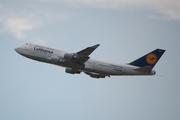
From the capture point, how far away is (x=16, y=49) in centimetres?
7300

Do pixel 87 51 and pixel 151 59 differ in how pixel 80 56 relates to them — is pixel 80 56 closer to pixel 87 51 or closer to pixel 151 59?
pixel 87 51

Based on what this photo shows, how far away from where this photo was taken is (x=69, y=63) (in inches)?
2699

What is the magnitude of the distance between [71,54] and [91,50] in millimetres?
4166

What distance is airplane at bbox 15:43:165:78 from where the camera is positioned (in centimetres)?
6738

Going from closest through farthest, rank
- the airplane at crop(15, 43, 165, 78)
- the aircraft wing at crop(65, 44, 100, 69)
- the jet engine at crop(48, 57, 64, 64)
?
the aircraft wing at crop(65, 44, 100, 69), the airplane at crop(15, 43, 165, 78), the jet engine at crop(48, 57, 64, 64)

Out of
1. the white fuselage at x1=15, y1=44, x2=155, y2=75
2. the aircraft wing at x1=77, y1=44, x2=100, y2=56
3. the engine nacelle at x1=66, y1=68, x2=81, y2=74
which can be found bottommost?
the engine nacelle at x1=66, y1=68, x2=81, y2=74

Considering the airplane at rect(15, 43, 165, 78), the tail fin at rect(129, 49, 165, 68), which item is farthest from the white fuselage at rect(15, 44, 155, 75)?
the tail fin at rect(129, 49, 165, 68)

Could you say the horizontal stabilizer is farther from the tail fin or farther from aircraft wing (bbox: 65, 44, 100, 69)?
aircraft wing (bbox: 65, 44, 100, 69)

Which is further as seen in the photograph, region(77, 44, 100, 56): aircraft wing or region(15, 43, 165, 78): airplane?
region(15, 43, 165, 78): airplane

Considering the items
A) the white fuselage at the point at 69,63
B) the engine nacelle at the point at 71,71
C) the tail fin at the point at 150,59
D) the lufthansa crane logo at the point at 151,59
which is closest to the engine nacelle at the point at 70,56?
the white fuselage at the point at 69,63

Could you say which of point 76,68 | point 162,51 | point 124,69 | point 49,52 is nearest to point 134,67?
point 124,69

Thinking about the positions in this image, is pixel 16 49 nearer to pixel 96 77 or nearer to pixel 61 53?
pixel 61 53

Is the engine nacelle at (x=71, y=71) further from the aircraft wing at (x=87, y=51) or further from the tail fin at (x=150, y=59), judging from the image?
the tail fin at (x=150, y=59)

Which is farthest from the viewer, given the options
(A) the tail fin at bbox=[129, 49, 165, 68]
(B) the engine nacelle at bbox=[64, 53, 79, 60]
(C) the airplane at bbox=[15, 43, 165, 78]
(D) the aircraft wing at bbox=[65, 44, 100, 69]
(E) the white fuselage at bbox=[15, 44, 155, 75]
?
(A) the tail fin at bbox=[129, 49, 165, 68]
